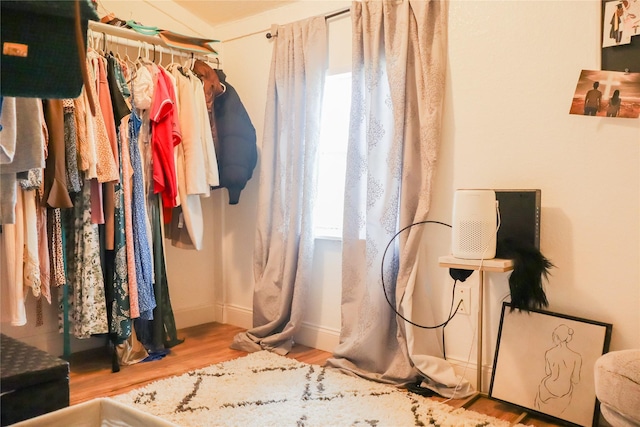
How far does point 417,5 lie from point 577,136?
3.18ft

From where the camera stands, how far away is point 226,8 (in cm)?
330

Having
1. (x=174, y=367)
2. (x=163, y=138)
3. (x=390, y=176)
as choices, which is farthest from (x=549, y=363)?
(x=163, y=138)

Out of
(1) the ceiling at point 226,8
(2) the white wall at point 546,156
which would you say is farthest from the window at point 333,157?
(2) the white wall at point 546,156

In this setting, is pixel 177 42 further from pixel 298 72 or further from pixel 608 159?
pixel 608 159

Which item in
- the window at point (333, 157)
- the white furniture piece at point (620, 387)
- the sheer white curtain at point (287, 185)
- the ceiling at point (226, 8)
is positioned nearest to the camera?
the white furniture piece at point (620, 387)

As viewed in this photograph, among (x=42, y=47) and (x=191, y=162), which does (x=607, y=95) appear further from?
(x=191, y=162)

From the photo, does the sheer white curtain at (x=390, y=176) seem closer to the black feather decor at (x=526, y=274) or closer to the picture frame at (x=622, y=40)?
the black feather decor at (x=526, y=274)

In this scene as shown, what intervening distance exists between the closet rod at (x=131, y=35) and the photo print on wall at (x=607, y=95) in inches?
84.9

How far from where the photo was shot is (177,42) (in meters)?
2.96

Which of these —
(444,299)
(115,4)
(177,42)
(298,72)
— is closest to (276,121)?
(298,72)

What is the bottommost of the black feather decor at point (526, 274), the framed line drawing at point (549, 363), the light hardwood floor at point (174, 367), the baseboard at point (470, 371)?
the light hardwood floor at point (174, 367)

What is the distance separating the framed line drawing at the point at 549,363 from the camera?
1.93 meters

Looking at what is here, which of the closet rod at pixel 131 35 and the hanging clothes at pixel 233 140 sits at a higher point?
the closet rod at pixel 131 35

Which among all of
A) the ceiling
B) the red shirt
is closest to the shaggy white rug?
the red shirt
